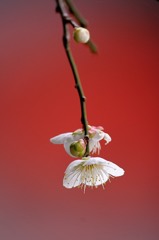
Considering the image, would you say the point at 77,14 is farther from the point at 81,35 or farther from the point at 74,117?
the point at 74,117

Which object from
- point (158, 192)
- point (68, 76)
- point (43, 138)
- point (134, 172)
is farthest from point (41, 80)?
point (158, 192)

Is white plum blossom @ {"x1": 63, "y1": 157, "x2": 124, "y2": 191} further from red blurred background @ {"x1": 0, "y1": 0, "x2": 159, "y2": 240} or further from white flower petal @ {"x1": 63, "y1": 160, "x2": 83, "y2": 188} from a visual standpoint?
red blurred background @ {"x1": 0, "y1": 0, "x2": 159, "y2": 240}

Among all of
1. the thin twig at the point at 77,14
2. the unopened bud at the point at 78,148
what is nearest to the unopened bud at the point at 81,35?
the thin twig at the point at 77,14

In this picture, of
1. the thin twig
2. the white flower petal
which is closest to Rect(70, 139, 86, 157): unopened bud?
the white flower petal

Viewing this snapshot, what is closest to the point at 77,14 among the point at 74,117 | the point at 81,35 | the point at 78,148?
the point at 81,35

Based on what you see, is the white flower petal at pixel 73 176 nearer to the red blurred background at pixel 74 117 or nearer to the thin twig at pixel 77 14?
the thin twig at pixel 77 14

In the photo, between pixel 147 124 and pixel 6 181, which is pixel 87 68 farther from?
pixel 6 181
